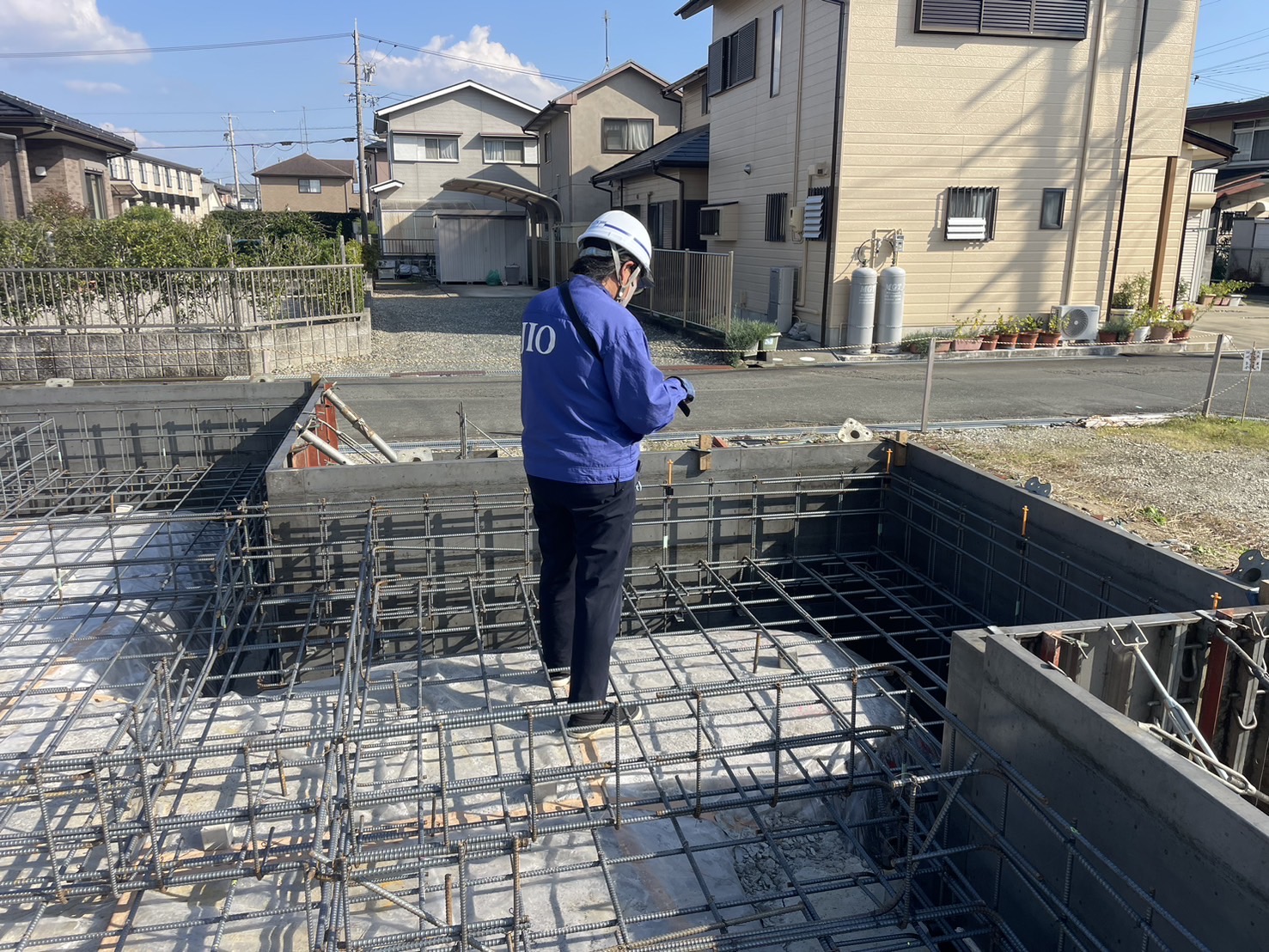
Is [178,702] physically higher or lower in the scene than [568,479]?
lower

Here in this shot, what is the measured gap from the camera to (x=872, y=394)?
11219 mm

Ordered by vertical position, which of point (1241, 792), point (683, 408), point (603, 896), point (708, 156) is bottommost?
point (603, 896)

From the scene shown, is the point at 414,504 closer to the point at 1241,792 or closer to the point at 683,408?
the point at 683,408

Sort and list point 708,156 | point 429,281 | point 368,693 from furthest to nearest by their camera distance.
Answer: point 429,281 → point 708,156 → point 368,693

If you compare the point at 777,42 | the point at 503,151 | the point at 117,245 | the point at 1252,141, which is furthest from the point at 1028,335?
the point at 503,151

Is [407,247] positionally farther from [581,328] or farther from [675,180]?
[581,328]

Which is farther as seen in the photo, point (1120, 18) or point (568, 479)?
point (1120, 18)

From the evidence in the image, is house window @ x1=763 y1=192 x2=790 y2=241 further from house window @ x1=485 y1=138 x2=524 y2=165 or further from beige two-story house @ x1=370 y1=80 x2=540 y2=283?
house window @ x1=485 y1=138 x2=524 y2=165

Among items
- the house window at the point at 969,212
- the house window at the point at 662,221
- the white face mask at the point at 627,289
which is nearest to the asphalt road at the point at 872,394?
the house window at the point at 969,212

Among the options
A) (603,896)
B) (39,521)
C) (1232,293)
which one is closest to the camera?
(603,896)

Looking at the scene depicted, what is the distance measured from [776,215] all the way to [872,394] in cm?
683

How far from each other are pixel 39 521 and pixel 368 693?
7.68 feet

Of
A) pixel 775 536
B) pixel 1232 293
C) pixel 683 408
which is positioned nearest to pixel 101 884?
pixel 683 408

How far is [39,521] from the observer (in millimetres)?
5094
